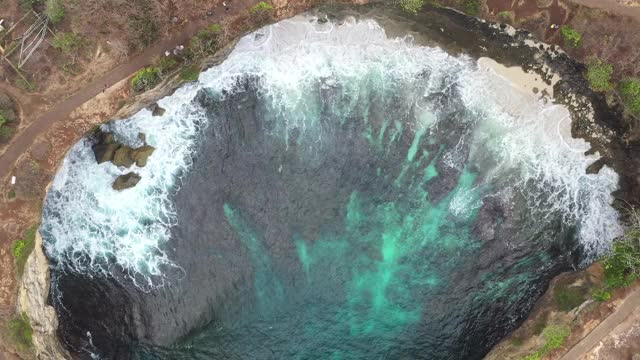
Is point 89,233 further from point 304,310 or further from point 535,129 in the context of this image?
point 535,129

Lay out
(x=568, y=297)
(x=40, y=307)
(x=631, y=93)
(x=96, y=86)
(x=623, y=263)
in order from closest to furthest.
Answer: (x=623, y=263)
(x=568, y=297)
(x=40, y=307)
(x=631, y=93)
(x=96, y=86)

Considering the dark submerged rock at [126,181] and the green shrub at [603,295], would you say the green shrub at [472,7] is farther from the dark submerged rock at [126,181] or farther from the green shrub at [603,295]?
the dark submerged rock at [126,181]

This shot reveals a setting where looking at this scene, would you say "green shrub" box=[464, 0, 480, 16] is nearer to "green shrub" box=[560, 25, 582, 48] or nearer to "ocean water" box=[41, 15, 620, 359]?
"ocean water" box=[41, 15, 620, 359]

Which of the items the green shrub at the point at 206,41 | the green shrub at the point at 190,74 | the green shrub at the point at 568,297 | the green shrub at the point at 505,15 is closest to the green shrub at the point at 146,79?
the green shrub at the point at 190,74

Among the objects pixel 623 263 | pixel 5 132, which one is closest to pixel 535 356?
pixel 623 263

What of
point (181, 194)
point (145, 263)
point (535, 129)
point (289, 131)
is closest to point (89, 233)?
point (145, 263)

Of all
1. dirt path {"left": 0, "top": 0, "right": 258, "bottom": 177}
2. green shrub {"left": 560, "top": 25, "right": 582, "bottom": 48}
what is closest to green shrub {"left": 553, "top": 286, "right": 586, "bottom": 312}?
green shrub {"left": 560, "top": 25, "right": 582, "bottom": 48}

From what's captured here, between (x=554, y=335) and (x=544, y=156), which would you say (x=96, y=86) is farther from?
(x=554, y=335)
